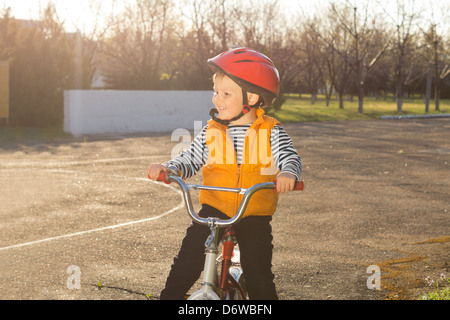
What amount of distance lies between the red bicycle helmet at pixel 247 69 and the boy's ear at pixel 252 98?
52mm

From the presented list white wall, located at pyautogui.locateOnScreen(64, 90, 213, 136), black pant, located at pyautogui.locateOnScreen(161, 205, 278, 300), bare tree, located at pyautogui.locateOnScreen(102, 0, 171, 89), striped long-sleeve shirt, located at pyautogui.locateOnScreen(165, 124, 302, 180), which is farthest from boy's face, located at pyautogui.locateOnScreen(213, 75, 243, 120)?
bare tree, located at pyautogui.locateOnScreen(102, 0, 171, 89)

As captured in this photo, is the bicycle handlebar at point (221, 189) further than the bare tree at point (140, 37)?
No

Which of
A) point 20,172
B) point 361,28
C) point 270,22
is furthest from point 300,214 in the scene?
point 270,22

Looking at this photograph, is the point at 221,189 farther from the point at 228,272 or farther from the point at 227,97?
the point at 227,97

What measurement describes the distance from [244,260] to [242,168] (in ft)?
1.59

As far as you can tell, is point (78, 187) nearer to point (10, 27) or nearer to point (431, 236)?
point (431, 236)

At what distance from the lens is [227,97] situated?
331 centimetres

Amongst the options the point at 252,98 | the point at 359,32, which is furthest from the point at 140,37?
the point at 252,98

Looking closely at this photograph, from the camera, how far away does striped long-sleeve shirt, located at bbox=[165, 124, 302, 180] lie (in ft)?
10.6

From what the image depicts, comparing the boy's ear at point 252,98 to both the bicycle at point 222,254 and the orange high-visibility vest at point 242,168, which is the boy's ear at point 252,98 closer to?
the orange high-visibility vest at point 242,168

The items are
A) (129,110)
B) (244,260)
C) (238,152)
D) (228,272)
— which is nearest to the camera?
(228,272)

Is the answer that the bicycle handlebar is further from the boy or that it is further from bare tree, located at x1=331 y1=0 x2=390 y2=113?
bare tree, located at x1=331 y1=0 x2=390 y2=113

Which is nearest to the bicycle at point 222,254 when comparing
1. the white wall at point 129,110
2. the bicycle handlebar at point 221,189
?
the bicycle handlebar at point 221,189

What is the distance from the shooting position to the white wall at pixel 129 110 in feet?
68.9
